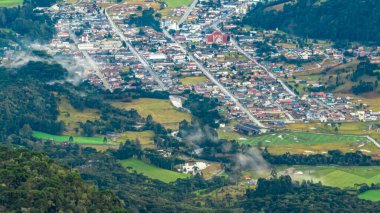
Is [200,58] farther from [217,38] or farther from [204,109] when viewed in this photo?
[204,109]

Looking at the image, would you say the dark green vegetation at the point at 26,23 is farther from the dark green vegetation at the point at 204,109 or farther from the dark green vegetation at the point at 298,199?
the dark green vegetation at the point at 298,199

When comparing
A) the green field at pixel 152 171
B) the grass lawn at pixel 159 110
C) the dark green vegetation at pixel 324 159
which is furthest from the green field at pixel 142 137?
the dark green vegetation at pixel 324 159

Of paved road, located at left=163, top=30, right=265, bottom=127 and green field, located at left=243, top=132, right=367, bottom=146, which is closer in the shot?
green field, located at left=243, top=132, right=367, bottom=146

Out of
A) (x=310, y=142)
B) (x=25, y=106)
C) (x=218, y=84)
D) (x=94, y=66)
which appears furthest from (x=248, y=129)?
(x=94, y=66)

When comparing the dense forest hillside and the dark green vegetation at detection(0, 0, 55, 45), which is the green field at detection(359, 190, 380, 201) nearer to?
the dense forest hillside

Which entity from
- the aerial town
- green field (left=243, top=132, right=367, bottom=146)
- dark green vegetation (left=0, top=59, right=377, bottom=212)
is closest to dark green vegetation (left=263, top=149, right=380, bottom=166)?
the aerial town

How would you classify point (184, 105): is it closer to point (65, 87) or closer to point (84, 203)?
point (65, 87)

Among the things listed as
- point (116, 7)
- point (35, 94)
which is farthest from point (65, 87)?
point (116, 7)
